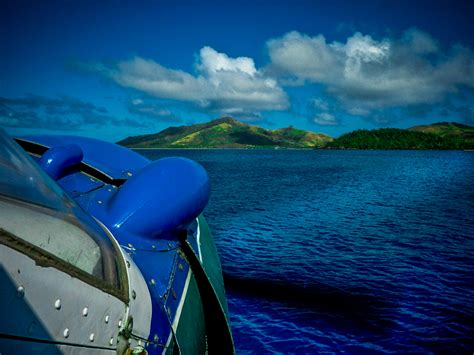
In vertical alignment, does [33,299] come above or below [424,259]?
above

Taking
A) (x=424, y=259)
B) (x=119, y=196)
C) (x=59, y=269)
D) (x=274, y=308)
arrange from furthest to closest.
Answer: (x=424, y=259)
(x=274, y=308)
(x=119, y=196)
(x=59, y=269)

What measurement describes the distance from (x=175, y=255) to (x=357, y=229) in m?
17.4

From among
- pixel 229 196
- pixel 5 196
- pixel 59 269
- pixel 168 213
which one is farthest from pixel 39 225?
pixel 229 196

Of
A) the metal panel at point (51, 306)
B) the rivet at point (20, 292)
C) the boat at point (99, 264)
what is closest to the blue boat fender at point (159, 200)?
the boat at point (99, 264)

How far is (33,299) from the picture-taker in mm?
1438

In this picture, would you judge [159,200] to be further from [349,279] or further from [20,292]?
[349,279]

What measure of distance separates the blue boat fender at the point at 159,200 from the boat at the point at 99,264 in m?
0.02

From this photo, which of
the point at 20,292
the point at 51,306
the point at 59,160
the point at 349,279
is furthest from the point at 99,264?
the point at 349,279

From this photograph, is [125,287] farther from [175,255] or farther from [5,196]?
[175,255]

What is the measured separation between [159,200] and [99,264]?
9.96 ft

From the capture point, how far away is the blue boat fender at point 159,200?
506 cm

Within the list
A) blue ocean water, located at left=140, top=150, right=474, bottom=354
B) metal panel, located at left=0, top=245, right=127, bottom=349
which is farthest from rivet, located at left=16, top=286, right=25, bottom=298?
blue ocean water, located at left=140, top=150, right=474, bottom=354

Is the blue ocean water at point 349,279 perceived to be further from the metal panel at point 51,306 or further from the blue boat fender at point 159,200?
the metal panel at point 51,306

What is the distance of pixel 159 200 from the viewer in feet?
17.6
